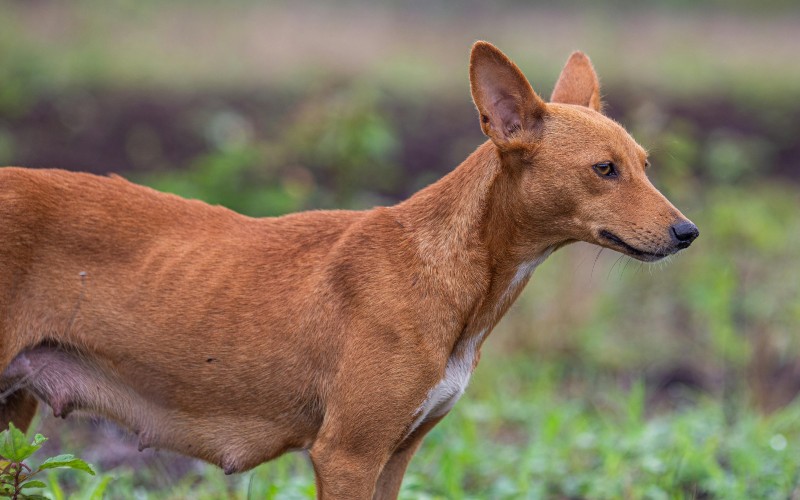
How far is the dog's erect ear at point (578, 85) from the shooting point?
4188mm

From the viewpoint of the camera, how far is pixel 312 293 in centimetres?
373

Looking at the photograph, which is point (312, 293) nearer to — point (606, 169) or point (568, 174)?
point (568, 174)

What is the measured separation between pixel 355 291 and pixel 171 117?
7704mm

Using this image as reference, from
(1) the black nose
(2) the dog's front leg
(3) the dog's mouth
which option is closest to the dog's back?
(2) the dog's front leg

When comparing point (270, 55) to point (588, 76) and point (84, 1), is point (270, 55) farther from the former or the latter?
point (588, 76)

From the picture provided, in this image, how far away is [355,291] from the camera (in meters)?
3.68

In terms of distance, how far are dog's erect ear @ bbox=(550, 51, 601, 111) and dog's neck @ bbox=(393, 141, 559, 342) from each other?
58 centimetres

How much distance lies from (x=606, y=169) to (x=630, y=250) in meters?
0.29

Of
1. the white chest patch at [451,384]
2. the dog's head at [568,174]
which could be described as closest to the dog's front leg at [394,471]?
the white chest patch at [451,384]

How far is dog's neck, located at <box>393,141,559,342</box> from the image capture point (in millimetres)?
3689

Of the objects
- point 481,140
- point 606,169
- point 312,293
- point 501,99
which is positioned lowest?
point 481,140

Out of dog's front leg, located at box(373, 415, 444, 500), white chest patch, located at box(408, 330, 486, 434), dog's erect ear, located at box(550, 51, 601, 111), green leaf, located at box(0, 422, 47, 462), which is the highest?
dog's erect ear, located at box(550, 51, 601, 111)

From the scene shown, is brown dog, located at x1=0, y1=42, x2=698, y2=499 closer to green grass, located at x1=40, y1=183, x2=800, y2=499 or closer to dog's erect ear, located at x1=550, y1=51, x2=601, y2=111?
dog's erect ear, located at x1=550, y1=51, x2=601, y2=111

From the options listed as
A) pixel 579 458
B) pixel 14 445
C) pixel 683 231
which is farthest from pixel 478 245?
pixel 579 458
